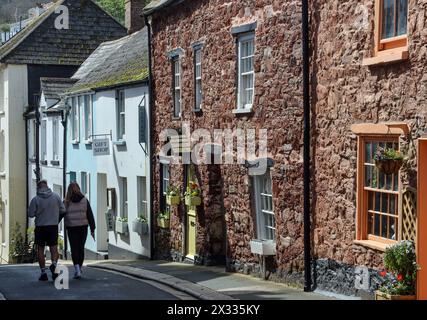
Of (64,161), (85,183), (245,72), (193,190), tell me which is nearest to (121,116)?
(85,183)

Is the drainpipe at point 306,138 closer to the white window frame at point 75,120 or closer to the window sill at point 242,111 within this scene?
the window sill at point 242,111

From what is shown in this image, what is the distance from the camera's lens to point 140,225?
25.9 m

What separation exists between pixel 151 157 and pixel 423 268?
13.9 meters

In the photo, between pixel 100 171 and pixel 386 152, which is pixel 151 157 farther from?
pixel 386 152

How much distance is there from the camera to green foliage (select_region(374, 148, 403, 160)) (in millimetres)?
12680

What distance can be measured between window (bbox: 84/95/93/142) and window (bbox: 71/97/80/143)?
1.11 meters

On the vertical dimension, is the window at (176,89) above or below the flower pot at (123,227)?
above

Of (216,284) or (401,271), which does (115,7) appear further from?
(401,271)

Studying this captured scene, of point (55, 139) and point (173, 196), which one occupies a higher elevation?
point (55, 139)

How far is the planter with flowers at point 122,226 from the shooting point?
27.9 m

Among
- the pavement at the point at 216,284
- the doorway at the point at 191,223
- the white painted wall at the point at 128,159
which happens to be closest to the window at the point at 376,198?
the pavement at the point at 216,284

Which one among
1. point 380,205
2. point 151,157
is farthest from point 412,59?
point 151,157

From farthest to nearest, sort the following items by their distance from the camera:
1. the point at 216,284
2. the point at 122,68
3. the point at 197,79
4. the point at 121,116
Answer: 1. the point at 122,68
2. the point at 121,116
3. the point at 197,79
4. the point at 216,284

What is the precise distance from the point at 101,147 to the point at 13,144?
13.6 meters
